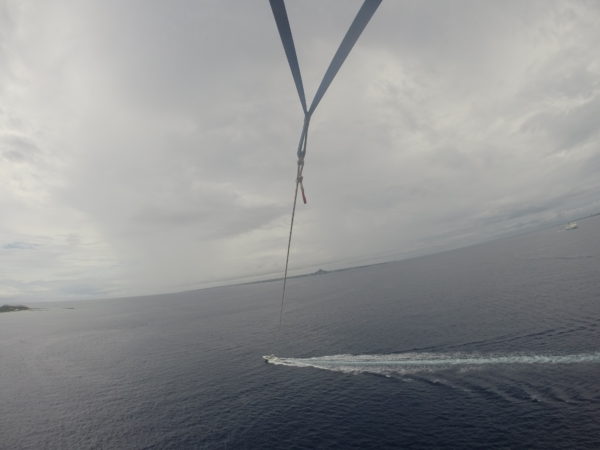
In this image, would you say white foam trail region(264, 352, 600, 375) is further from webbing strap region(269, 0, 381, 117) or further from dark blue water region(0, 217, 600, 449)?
webbing strap region(269, 0, 381, 117)

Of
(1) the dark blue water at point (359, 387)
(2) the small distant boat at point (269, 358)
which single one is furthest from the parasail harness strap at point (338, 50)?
(2) the small distant boat at point (269, 358)

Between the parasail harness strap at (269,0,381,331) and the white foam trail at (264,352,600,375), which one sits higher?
the parasail harness strap at (269,0,381,331)

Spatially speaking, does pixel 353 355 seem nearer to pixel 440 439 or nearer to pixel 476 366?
pixel 476 366

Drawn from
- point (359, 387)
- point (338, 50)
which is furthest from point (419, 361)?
point (338, 50)

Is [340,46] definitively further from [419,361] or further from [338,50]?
[419,361]

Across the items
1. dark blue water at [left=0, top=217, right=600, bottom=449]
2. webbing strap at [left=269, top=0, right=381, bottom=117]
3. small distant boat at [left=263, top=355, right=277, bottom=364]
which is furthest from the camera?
small distant boat at [left=263, top=355, right=277, bottom=364]

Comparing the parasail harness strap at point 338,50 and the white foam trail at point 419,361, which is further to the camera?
the white foam trail at point 419,361

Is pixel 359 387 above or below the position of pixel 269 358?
above

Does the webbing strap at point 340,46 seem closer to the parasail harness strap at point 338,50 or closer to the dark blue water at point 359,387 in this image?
the parasail harness strap at point 338,50

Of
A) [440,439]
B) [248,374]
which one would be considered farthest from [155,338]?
[440,439]

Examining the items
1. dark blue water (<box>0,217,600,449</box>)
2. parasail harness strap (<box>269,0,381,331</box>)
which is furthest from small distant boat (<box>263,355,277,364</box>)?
parasail harness strap (<box>269,0,381,331</box>)
